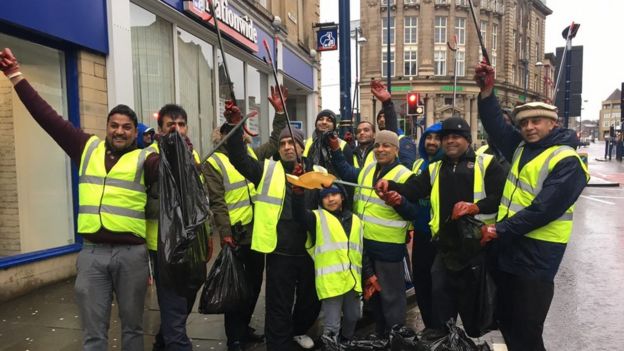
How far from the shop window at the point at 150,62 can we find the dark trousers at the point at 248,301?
374cm

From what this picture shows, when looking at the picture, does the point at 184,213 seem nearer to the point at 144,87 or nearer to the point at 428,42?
the point at 144,87

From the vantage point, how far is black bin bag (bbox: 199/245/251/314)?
3281mm

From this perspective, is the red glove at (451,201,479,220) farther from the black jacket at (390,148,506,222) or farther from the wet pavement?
the wet pavement

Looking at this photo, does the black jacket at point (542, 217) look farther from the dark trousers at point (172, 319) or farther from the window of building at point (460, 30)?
the window of building at point (460, 30)

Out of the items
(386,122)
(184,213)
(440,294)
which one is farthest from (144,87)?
(440,294)

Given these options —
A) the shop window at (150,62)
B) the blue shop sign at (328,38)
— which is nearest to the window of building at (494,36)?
the blue shop sign at (328,38)

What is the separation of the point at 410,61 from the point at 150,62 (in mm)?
45876

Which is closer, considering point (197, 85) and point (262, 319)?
point (262, 319)

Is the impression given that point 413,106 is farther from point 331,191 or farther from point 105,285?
point 105,285

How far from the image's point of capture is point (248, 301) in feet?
11.3

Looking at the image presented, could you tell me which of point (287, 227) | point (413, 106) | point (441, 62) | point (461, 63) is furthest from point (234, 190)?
point (461, 63)

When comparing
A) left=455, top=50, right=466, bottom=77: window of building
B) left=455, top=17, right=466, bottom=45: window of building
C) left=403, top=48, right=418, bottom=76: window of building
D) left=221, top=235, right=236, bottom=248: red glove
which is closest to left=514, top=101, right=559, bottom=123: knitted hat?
left=221, top=235, right=236, bottom=248: red glove

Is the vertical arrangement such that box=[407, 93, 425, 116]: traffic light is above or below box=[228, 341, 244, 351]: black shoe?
above

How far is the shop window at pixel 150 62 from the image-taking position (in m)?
6.60
